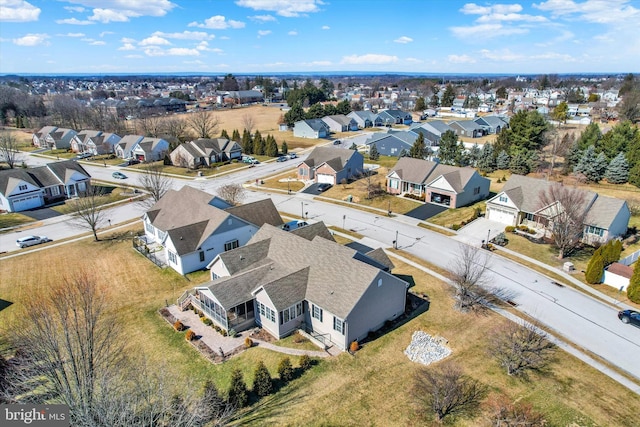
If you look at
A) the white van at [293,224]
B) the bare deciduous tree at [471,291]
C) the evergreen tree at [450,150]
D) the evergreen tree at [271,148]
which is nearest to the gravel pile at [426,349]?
the bare deciduous tree at [471,291]

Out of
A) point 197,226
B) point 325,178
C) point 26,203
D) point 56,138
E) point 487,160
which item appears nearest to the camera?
point 197,226

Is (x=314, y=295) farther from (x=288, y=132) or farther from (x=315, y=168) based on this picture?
(x=288, y=132)

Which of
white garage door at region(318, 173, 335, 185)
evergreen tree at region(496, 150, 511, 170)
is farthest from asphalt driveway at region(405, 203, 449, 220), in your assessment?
evergreen tree at region(496, 150, 511, 170)

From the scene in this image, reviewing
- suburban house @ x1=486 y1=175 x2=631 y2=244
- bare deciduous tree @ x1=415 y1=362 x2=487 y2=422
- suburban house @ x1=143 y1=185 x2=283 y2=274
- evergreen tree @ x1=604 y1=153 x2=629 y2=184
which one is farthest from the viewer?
evergreen tree @ x1=604 y1=153 x2=629 y2=184

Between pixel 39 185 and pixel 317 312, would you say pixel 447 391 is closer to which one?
pixel 317 312

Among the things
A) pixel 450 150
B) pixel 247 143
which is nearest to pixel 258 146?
pixel 247 143

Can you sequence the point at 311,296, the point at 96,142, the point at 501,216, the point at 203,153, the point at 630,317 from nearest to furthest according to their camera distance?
the point at 311,296 → the point at 630,317 → the point at 501,216 → the point at 203,153 → the point at 96,142

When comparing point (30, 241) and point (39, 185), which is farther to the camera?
point (39, 185)

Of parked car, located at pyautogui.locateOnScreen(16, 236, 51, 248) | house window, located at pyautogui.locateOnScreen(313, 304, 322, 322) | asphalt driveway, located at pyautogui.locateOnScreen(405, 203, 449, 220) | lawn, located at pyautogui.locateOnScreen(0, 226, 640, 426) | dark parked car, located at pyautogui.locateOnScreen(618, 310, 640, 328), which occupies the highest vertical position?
house window, located at pyautogui.locateOnScreen(313, 304, 322, 322)

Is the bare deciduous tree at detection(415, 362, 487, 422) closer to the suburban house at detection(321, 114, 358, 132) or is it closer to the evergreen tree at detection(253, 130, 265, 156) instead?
the evergreen tree at detection(253, 130, 265, 156)
